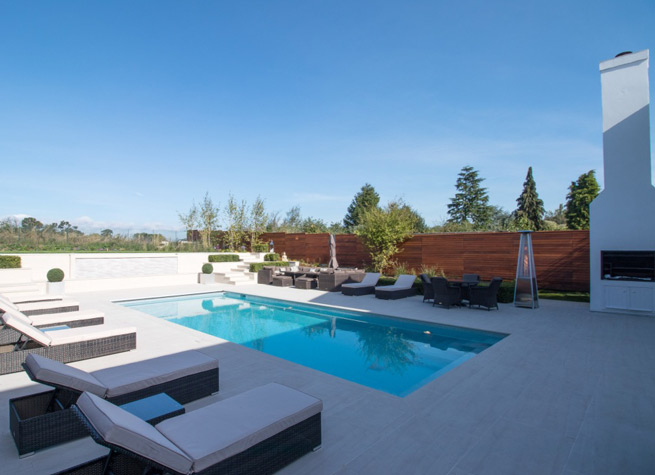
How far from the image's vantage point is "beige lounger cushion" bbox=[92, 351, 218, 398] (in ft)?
11.3

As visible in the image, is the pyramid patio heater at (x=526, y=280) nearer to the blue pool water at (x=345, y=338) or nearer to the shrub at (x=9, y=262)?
the blue pool water at (x=345, y=338)

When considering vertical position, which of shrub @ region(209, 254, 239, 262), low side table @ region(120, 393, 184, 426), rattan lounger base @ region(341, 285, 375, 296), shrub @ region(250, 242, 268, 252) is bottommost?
rattan lounger base @ region(341, 285, 375, 296)

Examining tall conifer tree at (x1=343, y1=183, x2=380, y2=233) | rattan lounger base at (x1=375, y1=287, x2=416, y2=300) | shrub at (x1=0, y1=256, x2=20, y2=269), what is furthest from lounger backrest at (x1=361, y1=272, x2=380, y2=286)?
tall conifer tree at (x1=343, y1=183, x2=380, y2=233)

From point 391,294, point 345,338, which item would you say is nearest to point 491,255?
point 391,294

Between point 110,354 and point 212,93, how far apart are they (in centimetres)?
1388

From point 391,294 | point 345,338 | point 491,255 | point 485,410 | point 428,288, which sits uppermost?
point 491,255

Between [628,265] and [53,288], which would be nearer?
[628,265]

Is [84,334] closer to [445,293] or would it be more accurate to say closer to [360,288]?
[360,288]

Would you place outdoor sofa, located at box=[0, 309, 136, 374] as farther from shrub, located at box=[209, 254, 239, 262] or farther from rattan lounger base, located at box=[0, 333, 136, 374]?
shrub, located at box=[209, 254, 239, 262]

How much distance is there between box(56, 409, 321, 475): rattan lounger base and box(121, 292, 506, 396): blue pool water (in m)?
2.49

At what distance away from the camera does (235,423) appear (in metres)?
2.62

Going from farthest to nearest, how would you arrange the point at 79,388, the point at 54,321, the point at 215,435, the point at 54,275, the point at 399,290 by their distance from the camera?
the point at 54,275
the point at 399,290
the point at 54,321
the point at 79,388
the point at 215,435

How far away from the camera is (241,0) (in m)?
12.0

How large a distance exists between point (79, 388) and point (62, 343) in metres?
2.82
